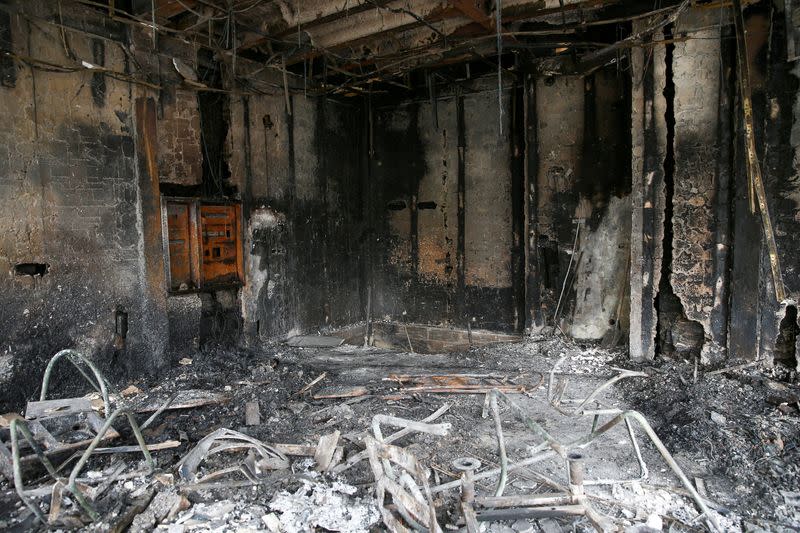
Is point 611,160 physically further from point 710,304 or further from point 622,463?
point 622,463

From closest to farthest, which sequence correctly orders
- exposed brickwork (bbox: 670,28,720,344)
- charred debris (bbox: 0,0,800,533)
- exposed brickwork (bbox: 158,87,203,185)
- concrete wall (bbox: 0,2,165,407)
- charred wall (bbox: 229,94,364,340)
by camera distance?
1. charred debris (bbox: 0,0,800,533)
2. concrete wall (bbox: 0,2,165,407)
3. exposed brickwork (bbox: 670,28,720,344)
4. exposed brickwork (bbox: 158,87,203,185)
5. charred wall (bbox: 229,94,364,340)

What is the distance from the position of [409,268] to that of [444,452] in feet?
17.7

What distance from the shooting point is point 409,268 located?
9656mm

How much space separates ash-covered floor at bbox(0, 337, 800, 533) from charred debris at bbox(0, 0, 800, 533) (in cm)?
3

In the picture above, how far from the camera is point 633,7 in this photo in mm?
6312

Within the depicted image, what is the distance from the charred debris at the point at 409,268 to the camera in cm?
388

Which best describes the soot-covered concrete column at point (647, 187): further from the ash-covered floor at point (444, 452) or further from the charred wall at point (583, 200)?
the charred wall at point (583, 200)

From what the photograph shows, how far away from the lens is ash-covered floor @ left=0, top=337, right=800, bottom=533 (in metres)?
3.59

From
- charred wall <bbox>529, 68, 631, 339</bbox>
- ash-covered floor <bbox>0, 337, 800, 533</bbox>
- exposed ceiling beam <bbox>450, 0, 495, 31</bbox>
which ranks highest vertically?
exposed ceiling beam <bbox>450, 0, 495, 31</bbox>

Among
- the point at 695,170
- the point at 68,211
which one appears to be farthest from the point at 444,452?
the point at 68,211

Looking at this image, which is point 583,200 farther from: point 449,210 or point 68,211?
point 68,211

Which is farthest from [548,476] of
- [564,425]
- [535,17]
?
[535,17]

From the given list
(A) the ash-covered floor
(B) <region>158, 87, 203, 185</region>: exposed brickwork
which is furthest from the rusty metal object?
(B) <region>158, 87, 203, 185</region>: exposed brickwork

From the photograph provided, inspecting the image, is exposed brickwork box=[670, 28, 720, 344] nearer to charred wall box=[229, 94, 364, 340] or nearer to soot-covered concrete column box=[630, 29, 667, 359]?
soot-covered concrete column box=[630, 29, 667, 359]
